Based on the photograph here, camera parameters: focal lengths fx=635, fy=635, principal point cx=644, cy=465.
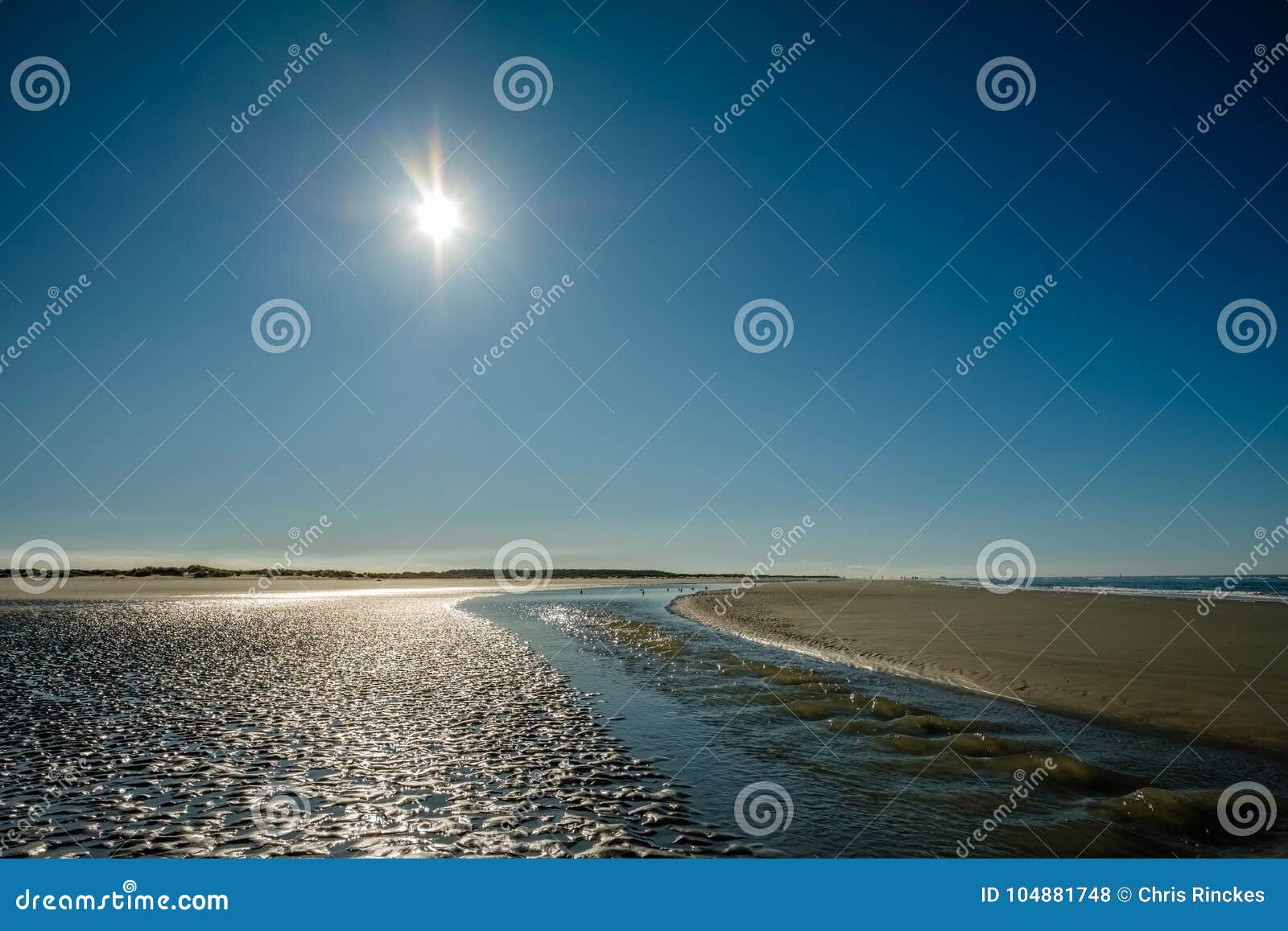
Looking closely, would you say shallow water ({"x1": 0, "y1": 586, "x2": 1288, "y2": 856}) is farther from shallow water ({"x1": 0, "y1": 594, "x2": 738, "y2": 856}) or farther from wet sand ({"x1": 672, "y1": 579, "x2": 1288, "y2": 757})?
wet sand ({"x1": 672, "y1": 579, "x2": 1288, "y2": 757})

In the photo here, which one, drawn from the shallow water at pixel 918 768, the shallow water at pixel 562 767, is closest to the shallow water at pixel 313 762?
the shallow water at pixel 562 767

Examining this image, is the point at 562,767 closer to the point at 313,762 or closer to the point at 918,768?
the point at 313,762

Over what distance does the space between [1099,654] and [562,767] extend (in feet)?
76.7

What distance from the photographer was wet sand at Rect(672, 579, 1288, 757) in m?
16.7

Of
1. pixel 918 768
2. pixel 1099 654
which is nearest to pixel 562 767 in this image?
pixel 918 768

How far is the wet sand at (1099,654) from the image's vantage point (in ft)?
54.8

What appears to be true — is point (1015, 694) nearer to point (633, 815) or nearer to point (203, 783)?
point (633, 815)

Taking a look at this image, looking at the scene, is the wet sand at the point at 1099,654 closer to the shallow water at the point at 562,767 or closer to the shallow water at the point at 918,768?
the shallow water at the point at 918,768

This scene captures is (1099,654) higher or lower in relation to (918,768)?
higher

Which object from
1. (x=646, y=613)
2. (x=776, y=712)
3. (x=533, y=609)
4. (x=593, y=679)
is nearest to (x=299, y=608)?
(x=533, y=609)

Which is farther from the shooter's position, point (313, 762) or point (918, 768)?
Answer: point (918, 768)

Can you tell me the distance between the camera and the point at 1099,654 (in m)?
25.2

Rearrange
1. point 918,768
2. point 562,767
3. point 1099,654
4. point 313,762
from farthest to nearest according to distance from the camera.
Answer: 1. point 1099,654
2. point 918,768
3. point 562,767
4. point 313,762

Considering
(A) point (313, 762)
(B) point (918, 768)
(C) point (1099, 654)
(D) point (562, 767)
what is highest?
(C) point (1099, 654)
